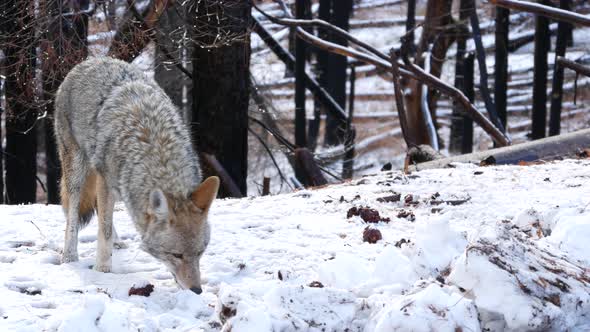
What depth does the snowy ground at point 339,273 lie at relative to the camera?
3.81 m

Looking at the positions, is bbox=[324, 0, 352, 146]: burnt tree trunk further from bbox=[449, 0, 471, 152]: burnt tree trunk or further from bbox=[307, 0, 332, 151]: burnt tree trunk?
bbox=[449, 0, 471, 152]: burnt tree trunk

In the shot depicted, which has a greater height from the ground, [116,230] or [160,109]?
[160,109]

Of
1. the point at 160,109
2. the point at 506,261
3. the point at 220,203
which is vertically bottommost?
the point at 220,203

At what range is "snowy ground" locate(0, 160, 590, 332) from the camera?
150 inches

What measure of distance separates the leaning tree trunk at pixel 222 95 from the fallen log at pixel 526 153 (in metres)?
2.77

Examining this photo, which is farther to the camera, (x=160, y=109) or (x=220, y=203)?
(x=220, y=203)

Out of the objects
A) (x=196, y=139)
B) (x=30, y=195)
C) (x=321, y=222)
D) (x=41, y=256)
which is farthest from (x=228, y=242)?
(x=30, y=195)

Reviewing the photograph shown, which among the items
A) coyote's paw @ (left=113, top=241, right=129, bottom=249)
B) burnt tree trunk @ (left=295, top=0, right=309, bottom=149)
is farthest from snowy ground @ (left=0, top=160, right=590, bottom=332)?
burnt tree trunk @ (left=295, top=0, right=309, bottom=149)

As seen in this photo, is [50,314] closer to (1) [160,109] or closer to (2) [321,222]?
(1) [160,109]

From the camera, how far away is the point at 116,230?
21.4 feet

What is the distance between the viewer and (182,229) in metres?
4.91

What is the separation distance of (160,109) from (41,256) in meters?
1.46

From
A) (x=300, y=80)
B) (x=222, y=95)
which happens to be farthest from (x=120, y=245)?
(x=300, y=80)

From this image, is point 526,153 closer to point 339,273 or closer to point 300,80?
point 339,273
